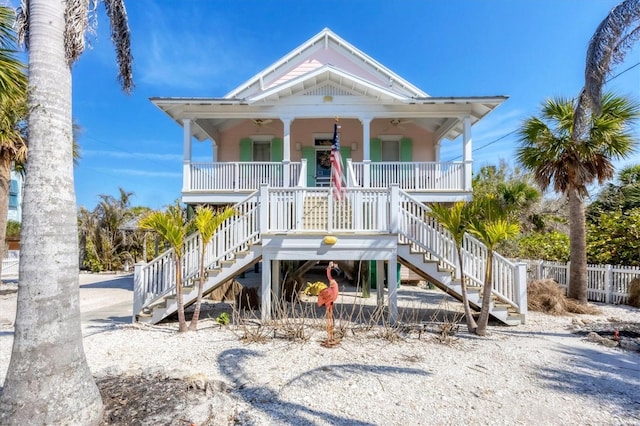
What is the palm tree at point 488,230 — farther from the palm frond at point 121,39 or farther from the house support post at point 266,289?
the palm frond at point 121,39

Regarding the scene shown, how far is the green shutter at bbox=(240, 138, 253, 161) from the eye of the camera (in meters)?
14.4

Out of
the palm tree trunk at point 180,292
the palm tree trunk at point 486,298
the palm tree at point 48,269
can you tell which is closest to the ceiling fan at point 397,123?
the palm tree trunk at point 486,298

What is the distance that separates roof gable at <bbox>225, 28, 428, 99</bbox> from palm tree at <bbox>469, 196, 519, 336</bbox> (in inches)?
361

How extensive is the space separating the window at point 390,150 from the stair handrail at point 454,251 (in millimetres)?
7036

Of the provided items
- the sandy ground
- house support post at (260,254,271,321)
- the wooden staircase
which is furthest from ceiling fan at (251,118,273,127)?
the sandy ground

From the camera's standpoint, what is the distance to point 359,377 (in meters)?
4.74

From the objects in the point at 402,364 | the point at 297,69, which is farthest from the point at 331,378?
the point at 297,69

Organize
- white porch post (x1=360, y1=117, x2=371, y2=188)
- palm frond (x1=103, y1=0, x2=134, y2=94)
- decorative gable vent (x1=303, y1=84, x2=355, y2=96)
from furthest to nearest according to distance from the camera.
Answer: decorative gable vent (x1=303, y1=84, x2=355, y2=96) < white porch post (x1=360, y1=117, x2=371, y2=188) < palm frond (x1=103, y1=0, x2=134, y2=94)

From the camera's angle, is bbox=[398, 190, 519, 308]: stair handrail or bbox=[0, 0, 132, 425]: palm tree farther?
bbox=[398, 190, 519, 308]: stair handrail

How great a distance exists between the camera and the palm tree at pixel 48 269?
10.7ft

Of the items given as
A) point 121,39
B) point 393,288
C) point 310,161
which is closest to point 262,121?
point 310,161

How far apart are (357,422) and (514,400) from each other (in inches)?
79.4

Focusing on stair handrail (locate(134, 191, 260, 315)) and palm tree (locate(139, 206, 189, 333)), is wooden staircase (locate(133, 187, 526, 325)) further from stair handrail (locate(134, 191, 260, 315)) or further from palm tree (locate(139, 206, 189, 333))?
palm tree (locate(139, 206, 189, 333))

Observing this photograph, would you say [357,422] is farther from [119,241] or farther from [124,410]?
[119,241]
